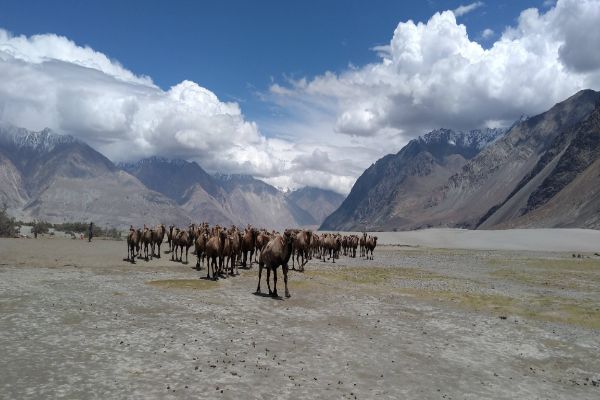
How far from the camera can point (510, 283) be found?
36.0 meters

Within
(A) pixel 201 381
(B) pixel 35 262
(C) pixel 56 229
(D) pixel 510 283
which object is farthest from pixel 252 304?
(C) pixel 56 229

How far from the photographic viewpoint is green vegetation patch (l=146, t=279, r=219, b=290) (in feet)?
82.3

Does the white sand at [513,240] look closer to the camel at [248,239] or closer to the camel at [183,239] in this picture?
the camel at [183,239]

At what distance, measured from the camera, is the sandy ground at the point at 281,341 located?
11.4 meters

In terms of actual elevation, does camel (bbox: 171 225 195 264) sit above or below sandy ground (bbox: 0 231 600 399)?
above

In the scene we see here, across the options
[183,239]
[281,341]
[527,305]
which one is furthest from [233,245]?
[527,305]

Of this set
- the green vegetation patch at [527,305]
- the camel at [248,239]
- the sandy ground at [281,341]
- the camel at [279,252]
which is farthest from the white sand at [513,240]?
the camel at [279,252]

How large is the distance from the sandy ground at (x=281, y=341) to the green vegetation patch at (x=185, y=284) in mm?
112

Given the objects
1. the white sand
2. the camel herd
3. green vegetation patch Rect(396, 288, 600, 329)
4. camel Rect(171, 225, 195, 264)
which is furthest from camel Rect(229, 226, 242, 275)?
the white sand

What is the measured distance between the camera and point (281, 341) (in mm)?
15547

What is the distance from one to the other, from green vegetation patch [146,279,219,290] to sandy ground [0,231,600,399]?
11 cm

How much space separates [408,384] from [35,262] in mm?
30007

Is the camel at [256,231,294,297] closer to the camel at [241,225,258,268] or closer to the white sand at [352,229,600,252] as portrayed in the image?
the camel at [241,225,258,268]

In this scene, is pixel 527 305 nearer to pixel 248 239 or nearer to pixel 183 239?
pixel 248 239
